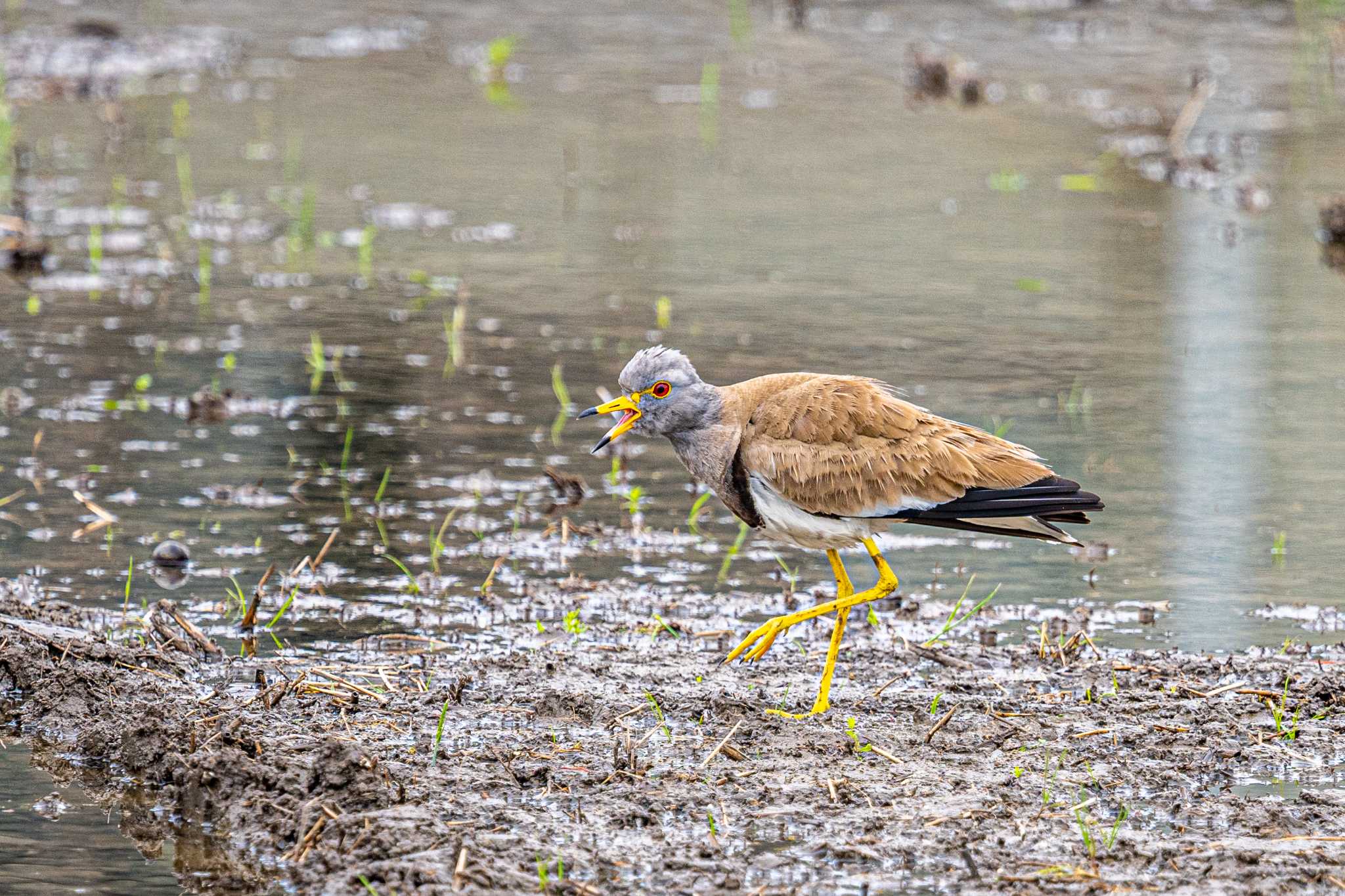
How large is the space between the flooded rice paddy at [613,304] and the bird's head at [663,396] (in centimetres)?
102

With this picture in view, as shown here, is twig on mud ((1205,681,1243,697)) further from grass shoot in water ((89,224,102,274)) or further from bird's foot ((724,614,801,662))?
grass shoot in water ((89,224,102,274))

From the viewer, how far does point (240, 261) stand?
14.1m

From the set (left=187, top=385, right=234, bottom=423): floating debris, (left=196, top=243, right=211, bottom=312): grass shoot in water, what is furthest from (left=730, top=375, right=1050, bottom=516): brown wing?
(left=196, top=243, right=211, bottom=312): grass shoot in water

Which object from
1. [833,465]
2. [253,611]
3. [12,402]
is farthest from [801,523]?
[12,402]

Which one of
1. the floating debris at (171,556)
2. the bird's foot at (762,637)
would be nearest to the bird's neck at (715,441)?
the bird's foot at (762,637)

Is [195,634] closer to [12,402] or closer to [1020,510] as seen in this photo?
[1020,510]

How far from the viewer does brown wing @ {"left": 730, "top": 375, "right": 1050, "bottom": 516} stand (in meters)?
6.45

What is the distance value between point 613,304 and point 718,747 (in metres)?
7.49

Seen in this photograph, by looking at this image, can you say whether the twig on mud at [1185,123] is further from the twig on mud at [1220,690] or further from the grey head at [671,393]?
the grey head at [671,393]

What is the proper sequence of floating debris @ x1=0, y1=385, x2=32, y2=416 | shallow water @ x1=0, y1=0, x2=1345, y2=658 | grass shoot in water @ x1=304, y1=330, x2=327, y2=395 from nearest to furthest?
shallow water @ x1=0, y1=0, x2=1345, y2=658 < floating debris @ x1=0, y1=385, x2=32, y2=416 < grass shoot in water @ x1=304, y1=330, x2=327, y2=395

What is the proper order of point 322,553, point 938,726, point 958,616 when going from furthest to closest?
point 958,616
point 322,553
point 938,726

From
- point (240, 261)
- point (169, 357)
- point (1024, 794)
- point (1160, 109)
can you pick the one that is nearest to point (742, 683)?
point (1024, 794)

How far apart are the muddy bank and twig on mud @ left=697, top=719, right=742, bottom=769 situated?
0.02 m

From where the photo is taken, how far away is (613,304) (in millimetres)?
13164
